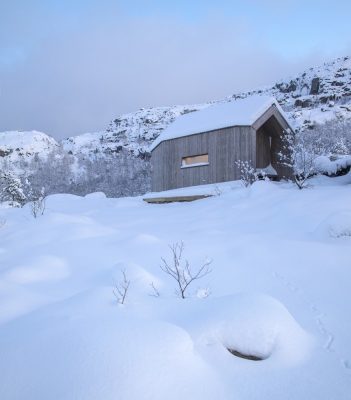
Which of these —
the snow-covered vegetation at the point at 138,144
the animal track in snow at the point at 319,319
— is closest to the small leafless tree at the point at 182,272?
the animal track in snow at the point at 319,319

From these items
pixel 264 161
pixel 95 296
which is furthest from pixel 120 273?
pixel 264 161

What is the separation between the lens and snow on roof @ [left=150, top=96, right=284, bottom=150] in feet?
45.6

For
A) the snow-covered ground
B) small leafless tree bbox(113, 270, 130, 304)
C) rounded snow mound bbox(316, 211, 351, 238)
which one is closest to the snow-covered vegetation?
rounded snow mound bbox(316, 211, 351, 238)

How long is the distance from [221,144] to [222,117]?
1515 mm

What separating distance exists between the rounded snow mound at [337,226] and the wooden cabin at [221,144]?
772 centimetres

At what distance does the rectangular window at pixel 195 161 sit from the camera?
1511 cm

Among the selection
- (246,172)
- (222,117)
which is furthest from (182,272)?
(222,117)

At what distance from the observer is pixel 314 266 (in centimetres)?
483

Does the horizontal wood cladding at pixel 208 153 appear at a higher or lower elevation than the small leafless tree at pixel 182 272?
higher

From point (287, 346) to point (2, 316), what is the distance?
3.07 metres

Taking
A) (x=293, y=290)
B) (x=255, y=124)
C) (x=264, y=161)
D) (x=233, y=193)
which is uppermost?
(x=255, y=124)

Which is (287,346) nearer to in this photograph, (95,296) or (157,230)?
(95,296)

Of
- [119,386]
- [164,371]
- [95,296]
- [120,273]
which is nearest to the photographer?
[119,386]

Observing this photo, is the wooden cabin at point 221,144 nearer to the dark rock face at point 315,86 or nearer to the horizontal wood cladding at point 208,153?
the horizontal wood cladding at point 208,153
